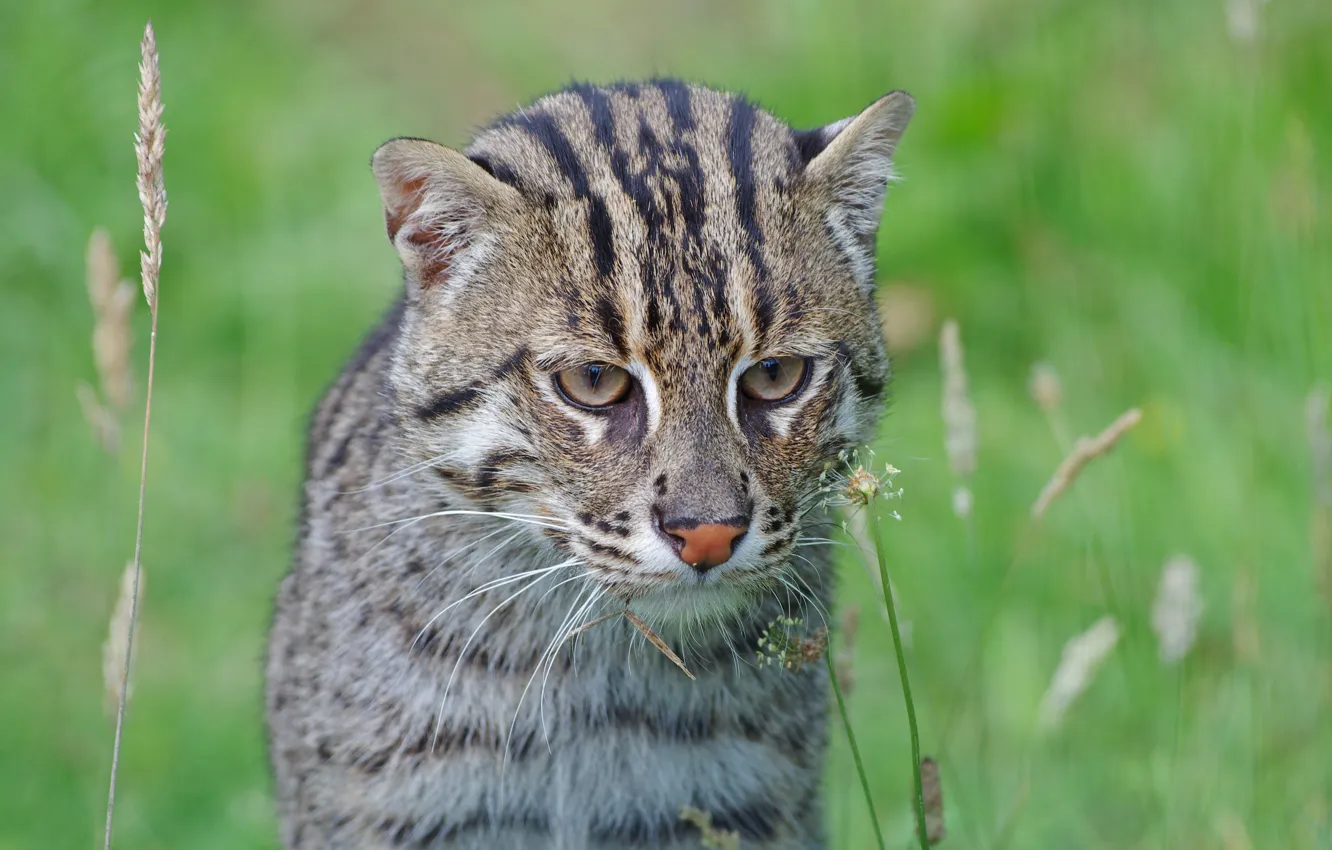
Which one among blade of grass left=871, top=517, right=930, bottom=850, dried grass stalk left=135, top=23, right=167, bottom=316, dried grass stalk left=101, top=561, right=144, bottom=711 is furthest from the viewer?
dried grass stalk left=101, top=561, right=144, bottom=711

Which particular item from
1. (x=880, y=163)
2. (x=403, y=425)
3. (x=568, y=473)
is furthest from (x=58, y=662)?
(x=880, y=163)

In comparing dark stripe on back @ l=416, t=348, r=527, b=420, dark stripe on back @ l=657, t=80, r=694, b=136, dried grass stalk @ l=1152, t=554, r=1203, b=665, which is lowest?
dried grass stalk @ l=1152, t=554, r=1203, b=665

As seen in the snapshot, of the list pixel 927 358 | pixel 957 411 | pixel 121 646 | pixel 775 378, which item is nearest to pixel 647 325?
pixel 775 378

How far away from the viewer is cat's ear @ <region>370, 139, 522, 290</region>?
393 centimetres

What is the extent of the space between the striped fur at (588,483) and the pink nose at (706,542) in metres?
0.04

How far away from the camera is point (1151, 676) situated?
17.3 feet

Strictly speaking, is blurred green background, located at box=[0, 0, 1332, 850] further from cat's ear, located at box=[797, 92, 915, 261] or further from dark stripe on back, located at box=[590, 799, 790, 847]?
cat's ear, located at box=[797, 92, 915, 261]

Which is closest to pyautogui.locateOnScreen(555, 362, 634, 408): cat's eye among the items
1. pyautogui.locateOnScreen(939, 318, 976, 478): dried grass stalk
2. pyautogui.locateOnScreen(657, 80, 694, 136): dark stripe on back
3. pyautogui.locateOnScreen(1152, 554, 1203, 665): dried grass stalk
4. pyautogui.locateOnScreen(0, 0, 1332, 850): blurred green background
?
pyautogui.locateOnScreen(657, 80, 694, 136): dark stripe on back

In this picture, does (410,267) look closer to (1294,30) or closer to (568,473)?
(568,473)

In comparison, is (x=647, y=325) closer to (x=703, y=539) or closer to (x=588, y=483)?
(x=588, y=483)

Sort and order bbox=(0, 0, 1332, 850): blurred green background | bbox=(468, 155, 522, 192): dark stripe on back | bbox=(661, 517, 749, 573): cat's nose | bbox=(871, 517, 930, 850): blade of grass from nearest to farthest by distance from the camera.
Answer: bbox=(871, 517, 930, 850): blade of grass
bbox=(661, 517, 749, 573): cat's nose
bbox=(468, 155, 522, 192): dark stripe on back
bbox=(0, 0, 1332, 850): blurred green background

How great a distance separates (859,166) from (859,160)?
0.02 m

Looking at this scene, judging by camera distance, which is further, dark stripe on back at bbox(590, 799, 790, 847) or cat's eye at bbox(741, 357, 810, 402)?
dark stripe on back at bbox(590, 799, 790, 847)

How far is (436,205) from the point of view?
4.02m
